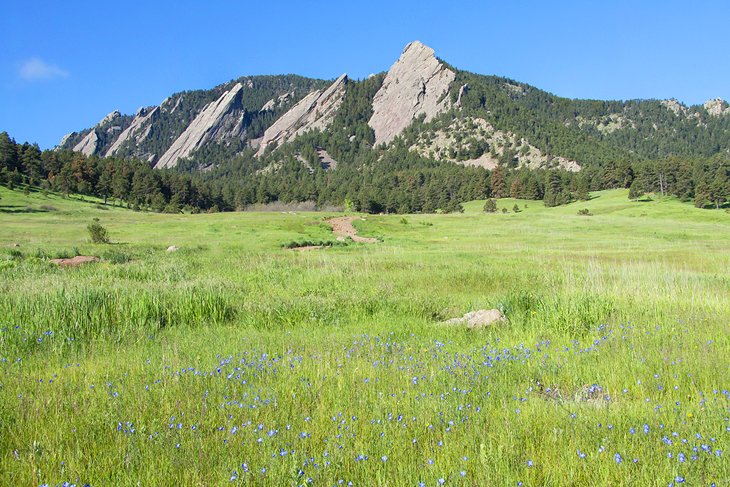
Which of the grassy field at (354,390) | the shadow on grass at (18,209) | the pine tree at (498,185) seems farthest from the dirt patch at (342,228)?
the pine tree at (498,185)

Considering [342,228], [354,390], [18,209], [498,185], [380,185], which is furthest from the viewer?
[380,185]

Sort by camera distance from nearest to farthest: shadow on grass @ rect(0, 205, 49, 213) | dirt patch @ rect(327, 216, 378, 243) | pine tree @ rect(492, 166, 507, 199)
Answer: dirt patch @ rect(327, 216, 378, 243) < shadow on grass @ rect(0, 205, 49, 213) < pine tree @ rect(492, 166, 507, 199)

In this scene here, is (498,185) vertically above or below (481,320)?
above

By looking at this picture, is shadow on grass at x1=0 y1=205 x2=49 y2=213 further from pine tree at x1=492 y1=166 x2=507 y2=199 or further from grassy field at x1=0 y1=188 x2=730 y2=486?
pine tree at x1=492 y1=166 x2=507 y2=199

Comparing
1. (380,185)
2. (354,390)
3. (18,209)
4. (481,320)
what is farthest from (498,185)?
(354,390)

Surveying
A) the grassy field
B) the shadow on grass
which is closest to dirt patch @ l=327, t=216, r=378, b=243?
the grassy field

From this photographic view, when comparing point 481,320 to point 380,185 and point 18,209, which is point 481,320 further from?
point 380,185

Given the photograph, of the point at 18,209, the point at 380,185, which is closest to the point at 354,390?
the point at 18,209

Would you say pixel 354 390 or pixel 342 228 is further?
pixel 342 228

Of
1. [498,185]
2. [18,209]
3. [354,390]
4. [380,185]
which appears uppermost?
[380,185]

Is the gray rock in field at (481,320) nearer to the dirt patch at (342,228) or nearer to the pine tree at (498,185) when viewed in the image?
the dirt patch at (342,228)

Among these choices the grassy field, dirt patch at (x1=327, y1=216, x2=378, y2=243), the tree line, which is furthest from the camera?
the tree line

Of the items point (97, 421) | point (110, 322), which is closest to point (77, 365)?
point (97, 421)

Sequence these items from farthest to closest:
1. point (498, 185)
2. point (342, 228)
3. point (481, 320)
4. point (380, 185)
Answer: point (380, 185) < point (498, 185) < point (342, 228) < point (481, 320)
